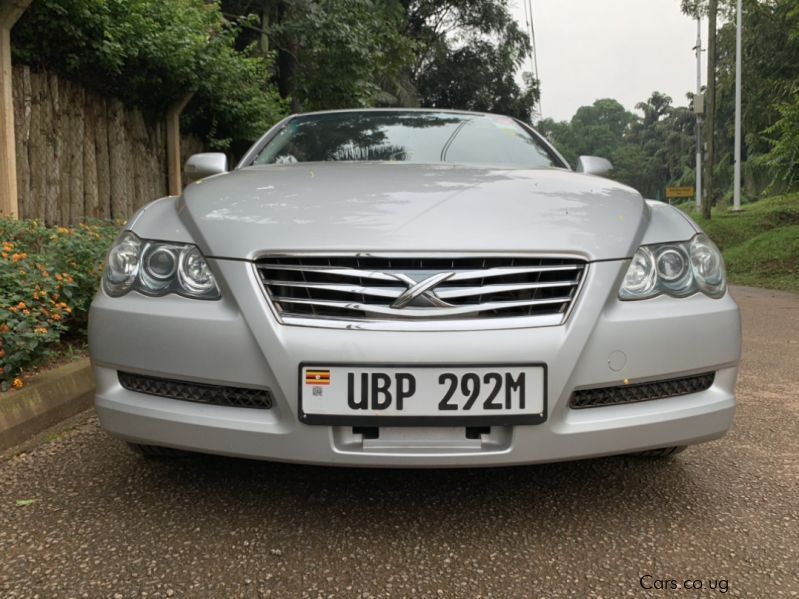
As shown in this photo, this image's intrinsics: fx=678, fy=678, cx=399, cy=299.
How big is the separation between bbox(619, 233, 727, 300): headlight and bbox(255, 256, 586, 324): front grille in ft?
0.64

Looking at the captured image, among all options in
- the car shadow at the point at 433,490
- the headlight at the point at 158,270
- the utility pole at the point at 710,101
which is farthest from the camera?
the utility pole at the point at 710,101

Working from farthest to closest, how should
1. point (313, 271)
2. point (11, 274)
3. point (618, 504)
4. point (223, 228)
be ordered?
1. point (11, 274)
2. point (618, 504)
3. point (223, 228)
4. point (313, 271)

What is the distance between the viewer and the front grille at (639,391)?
1774 millimetres

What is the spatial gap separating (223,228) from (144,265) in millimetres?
260

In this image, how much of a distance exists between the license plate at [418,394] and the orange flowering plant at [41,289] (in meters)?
1.57

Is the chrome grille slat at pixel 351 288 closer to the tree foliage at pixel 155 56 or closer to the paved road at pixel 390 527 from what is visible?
the paved road at pixel 390 527

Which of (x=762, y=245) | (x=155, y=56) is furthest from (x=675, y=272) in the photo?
(x=762, y=245)

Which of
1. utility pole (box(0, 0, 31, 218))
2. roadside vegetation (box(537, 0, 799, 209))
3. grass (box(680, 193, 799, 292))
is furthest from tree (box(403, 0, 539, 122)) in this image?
utility pole (box(0, 0, 31, 218))

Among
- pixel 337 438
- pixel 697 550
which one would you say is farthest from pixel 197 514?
pixel 697 550

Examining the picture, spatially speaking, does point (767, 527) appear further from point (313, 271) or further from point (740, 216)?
point (740, 216)

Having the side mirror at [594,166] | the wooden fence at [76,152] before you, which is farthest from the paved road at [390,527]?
the wooden fence at [76,152]

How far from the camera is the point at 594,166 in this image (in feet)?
10.1

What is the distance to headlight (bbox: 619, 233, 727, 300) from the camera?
1.88 metres

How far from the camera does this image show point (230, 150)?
32.4 feet
